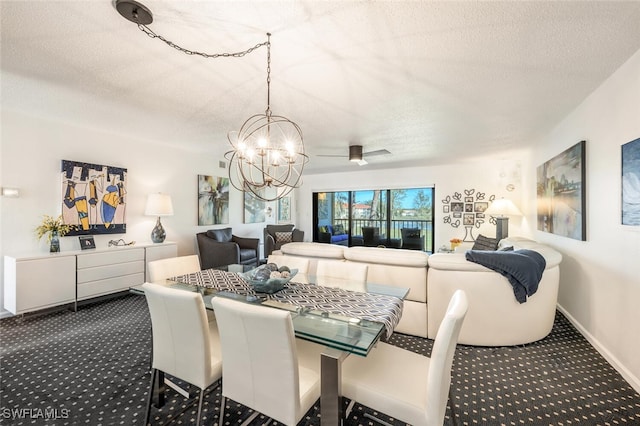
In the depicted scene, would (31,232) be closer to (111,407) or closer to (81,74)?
(81,74)

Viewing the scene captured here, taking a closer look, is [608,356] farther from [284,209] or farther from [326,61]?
[284,209]

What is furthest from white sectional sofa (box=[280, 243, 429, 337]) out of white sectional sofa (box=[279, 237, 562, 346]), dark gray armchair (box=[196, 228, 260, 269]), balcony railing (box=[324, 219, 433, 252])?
balcony railing (box=[324, 219, 433, 252])

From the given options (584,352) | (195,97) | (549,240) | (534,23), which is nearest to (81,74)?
(195,97)

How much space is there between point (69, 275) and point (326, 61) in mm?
3767

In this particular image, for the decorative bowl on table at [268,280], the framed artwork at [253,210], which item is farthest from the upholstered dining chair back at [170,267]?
the framed artwork at [253,210]

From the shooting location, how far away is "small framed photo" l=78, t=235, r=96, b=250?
369 cm

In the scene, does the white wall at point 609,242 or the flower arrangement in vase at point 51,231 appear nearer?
the white wall at point 609,242

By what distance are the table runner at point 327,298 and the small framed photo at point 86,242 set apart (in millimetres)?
2285

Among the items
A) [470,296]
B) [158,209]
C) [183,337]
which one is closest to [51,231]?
[158,209]

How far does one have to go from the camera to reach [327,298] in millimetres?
1894

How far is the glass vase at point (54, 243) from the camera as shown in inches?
133

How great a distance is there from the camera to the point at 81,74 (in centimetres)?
228

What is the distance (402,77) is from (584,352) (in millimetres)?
2849

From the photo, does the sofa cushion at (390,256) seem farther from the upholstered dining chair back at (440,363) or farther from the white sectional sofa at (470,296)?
the upholstered dining chair back at (440,363)
